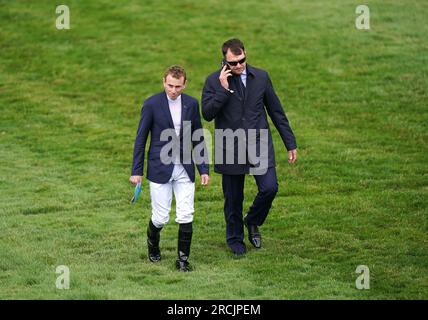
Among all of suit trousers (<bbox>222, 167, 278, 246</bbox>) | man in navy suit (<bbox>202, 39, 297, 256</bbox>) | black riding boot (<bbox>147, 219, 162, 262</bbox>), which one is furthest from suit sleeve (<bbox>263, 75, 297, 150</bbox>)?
black riding boot (<bbox>147, 219, 162, 262</bbox>)

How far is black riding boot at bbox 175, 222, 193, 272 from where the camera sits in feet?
33.8

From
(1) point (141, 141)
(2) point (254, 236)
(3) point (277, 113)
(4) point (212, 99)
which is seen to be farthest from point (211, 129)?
(1) point (141, 141)

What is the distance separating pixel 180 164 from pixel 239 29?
43.8 ft

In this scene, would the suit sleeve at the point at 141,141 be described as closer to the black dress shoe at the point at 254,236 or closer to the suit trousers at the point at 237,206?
the suit trousers at the point at 237,206

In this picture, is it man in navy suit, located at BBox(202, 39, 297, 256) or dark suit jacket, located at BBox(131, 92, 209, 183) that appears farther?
man in navy suit, located at BBox(202, 39, 297, 256)

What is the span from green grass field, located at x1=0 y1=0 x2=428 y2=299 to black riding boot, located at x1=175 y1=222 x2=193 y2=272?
20 centimetres

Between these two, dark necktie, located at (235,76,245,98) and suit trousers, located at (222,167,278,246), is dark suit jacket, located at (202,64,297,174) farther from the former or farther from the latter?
suit trousers, located at (222,167,278,246)

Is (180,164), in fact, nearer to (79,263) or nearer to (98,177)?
(79,263)

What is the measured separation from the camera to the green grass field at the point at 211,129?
33.4 ft

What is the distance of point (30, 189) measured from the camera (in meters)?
14.5

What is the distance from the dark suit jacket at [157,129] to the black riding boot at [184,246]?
0.58 m

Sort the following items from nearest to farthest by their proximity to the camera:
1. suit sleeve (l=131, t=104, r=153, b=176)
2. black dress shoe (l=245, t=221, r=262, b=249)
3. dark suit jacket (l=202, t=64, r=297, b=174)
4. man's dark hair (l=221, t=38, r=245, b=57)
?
1. suit sleeve (l=131, t=104, r=153, b=176)
2. man's dark hair (l=221, t=38, r=245, b=57)
3. dark suit jacket (l=202, t=64, r=297, b=174)
4. black dress shoe (l=245, t=221, r=262, b=249)

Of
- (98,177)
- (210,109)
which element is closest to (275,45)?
(98,177)

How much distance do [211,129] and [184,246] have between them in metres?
7.82
